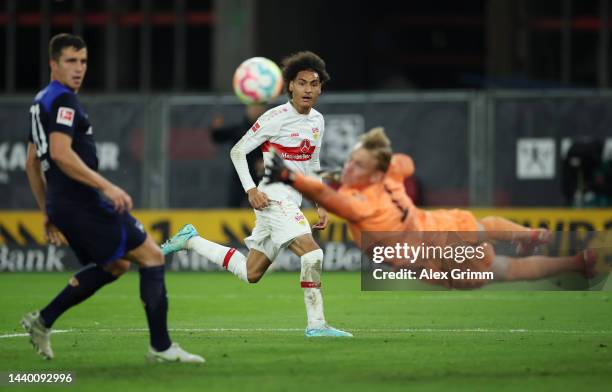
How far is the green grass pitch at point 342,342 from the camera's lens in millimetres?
8398

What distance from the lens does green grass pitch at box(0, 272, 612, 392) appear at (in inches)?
331

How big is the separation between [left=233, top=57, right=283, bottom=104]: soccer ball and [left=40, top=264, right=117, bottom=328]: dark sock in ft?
29.1

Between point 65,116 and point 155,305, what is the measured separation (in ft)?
4.58

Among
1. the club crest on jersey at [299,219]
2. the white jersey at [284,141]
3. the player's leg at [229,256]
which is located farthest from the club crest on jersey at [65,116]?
the player's leg at [229,256]

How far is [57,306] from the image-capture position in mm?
9398

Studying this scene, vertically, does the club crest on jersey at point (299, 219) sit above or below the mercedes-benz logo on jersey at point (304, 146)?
below

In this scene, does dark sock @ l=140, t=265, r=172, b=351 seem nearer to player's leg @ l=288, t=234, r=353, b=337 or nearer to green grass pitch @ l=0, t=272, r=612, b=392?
green grass pitch @ l=0, t=272, r=612, b=392

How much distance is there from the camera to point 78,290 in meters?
9.40

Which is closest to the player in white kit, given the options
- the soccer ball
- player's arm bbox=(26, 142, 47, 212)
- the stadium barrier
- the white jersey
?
the white jersey

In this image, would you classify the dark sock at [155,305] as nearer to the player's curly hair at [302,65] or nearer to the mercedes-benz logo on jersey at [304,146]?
the mercedes-benz logo on jersey at [304,146]

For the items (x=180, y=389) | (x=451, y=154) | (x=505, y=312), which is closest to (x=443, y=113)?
(x=451, y=154)

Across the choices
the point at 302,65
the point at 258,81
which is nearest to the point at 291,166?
the point at 302,65

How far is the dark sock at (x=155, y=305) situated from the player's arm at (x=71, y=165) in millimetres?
628

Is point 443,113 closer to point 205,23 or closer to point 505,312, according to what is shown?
point 505,312
